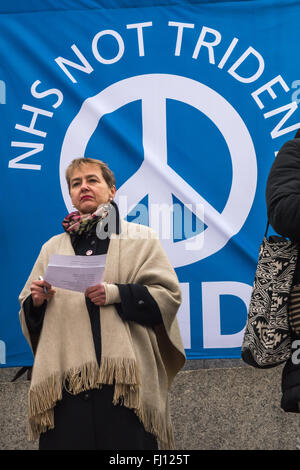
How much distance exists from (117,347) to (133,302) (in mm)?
184

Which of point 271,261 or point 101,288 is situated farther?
point 101,288

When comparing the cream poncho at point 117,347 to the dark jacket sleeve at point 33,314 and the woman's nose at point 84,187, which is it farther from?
the woman's nose at point 84,187

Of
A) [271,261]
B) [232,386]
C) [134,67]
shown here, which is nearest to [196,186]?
[134,67]

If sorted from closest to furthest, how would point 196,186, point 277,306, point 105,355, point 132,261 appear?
1. point 277,306
2. point 105,355
3. point 132,261
4. point 196,186

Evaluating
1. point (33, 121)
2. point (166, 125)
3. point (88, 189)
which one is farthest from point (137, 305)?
point (33, 121)

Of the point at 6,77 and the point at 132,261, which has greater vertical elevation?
the point at 6,77

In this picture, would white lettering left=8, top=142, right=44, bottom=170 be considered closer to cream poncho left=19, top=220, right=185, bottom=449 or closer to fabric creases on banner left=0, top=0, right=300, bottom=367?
fabric creases on banner left=0, top=0, right=300, bottom=367

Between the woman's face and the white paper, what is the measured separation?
426 millimetres

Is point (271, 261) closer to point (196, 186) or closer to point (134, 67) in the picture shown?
point (196, 186)

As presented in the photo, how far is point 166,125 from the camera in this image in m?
3.15

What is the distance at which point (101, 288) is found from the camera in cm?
212

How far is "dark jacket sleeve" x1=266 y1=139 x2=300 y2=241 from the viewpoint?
169 centimetres

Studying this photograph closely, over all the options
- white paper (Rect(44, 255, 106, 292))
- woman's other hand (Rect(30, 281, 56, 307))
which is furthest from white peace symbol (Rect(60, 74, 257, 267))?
white paper (Rect(44, 255, 106, 292))

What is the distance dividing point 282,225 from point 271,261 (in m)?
0.13
